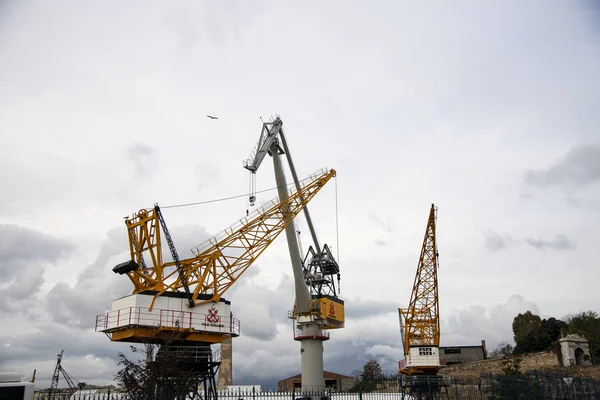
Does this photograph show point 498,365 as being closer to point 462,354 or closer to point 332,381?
point 462,354

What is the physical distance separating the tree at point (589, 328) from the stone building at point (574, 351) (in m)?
2.77

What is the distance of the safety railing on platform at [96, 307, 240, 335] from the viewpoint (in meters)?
36.9

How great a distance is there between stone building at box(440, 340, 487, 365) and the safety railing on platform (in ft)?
242

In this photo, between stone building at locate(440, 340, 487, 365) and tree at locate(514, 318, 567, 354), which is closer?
tree at locate(514, 318, 567, 354)

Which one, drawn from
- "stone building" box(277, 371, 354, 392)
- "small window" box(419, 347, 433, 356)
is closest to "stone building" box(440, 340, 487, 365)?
"stone building" box(277, 371, 354, 392)

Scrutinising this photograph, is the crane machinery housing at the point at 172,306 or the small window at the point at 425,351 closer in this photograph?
the crane machinery housing at the point at 172,306

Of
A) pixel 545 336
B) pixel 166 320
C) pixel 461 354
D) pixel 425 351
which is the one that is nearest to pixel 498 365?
pixel 425 351

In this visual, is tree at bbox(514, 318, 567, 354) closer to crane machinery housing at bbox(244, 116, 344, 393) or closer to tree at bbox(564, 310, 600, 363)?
tree at bbox(564, 310, 600, 363)

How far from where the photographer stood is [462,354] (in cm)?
10381

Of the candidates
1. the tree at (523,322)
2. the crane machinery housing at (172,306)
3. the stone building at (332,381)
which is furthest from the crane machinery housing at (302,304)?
the tree at (523,322)

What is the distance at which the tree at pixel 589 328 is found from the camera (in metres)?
76.3

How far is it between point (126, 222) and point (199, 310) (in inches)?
347

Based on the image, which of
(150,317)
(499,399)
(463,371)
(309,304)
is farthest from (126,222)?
(463,371)

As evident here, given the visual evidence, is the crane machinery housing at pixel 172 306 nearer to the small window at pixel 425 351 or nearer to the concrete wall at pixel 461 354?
the small window at pixel 425 351
